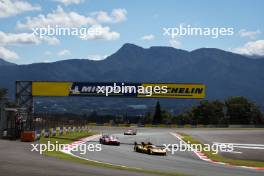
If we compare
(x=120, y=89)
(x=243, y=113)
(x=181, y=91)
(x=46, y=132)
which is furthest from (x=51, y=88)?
(x=243, y=113)

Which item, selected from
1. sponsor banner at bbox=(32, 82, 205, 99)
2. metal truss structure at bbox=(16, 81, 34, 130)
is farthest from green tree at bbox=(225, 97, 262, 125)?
metal truss structure at bbox=(16, 81, 34, 130)

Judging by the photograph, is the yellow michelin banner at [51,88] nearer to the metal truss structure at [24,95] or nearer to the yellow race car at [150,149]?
the metal truss structure at [24,95]

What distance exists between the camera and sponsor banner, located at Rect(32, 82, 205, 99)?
140 feet

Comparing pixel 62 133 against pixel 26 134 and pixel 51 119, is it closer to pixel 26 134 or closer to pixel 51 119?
pixel 51 119

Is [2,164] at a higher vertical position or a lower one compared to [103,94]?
lower

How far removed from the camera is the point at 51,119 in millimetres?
43031

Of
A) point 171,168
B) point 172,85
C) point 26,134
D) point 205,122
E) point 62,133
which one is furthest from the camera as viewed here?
point 205,122

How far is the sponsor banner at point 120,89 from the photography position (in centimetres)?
4272

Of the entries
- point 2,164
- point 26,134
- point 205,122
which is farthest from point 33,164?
point 205,122

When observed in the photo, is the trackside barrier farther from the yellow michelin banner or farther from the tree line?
the tree line

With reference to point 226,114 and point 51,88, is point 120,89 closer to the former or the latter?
point 51,88

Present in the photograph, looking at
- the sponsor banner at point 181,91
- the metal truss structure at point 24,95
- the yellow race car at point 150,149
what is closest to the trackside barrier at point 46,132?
the metal truss structure at point 24,95

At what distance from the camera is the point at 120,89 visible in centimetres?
4334

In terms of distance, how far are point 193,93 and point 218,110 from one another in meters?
114
